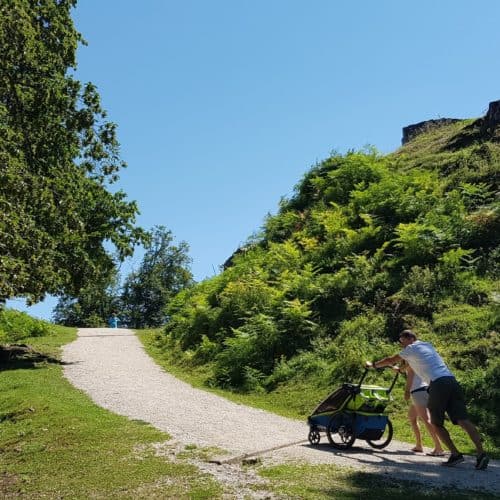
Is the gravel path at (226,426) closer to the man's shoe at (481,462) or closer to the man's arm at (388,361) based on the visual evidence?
the man's shoe at (481,462)

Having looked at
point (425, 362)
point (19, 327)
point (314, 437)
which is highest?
point (19, 327)

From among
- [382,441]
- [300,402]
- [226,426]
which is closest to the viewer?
[382,441]

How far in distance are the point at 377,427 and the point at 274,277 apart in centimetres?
1506

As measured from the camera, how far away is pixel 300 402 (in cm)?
1399

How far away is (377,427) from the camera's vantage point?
921cm

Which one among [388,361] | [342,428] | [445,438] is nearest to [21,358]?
[342,428]

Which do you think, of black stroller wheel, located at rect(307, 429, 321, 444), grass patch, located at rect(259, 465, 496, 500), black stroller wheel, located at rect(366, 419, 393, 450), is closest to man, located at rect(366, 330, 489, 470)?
black stroller wheel, located at rect(366, 419, 393, 450)

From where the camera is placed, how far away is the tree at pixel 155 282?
72.7 metres

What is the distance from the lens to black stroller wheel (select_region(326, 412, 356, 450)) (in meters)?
9.27

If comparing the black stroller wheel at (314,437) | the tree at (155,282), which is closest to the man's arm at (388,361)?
the black stroller wheel at (314,437)

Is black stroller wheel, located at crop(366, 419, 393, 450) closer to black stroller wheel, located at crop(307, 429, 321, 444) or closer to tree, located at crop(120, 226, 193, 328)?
black stroller wheel, located at crop(307, 429, 321, 444)

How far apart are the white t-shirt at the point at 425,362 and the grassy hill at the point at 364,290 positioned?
9.15 ft

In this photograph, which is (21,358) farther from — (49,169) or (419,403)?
(419,403)

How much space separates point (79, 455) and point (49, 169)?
37.5 feet
